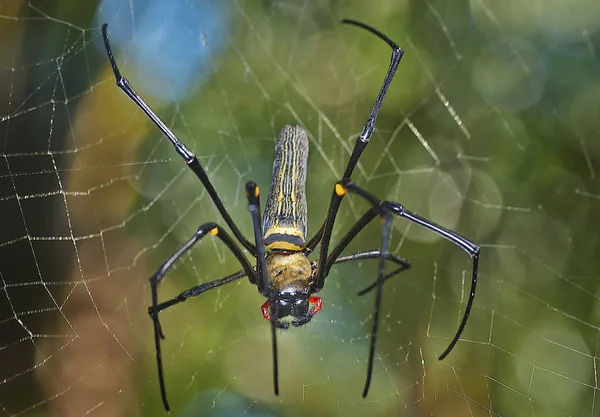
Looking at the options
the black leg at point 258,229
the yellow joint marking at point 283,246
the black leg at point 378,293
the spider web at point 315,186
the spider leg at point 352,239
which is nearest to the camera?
the black leg at point 378,293

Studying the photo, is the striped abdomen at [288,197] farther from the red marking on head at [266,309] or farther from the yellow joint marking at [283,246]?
the red marking on head at [266,309]

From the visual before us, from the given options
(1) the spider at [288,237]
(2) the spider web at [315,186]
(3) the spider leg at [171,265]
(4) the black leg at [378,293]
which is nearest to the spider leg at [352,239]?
(1) the spider at [288,237]

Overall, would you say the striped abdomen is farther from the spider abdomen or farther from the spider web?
the spider web

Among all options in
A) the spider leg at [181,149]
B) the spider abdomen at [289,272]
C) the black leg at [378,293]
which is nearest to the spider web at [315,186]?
the spider abdomen at [289,272]

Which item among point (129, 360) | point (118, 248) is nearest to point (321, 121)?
point (118, 248)

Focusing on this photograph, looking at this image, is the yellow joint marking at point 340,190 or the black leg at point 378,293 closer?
the black leg at point 378,293

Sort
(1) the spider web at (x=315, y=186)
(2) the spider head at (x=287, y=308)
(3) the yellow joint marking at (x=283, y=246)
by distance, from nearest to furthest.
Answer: (2) the spider head at (x=287, y=308)
(3) the yellow joint marking at (x=283, y=246)
(1) the spider web at (x=315, y=186)

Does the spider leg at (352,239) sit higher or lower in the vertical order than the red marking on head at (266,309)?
higher

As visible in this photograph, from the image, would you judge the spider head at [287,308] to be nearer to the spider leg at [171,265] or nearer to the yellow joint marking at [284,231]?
the spider leg at [171,265]
